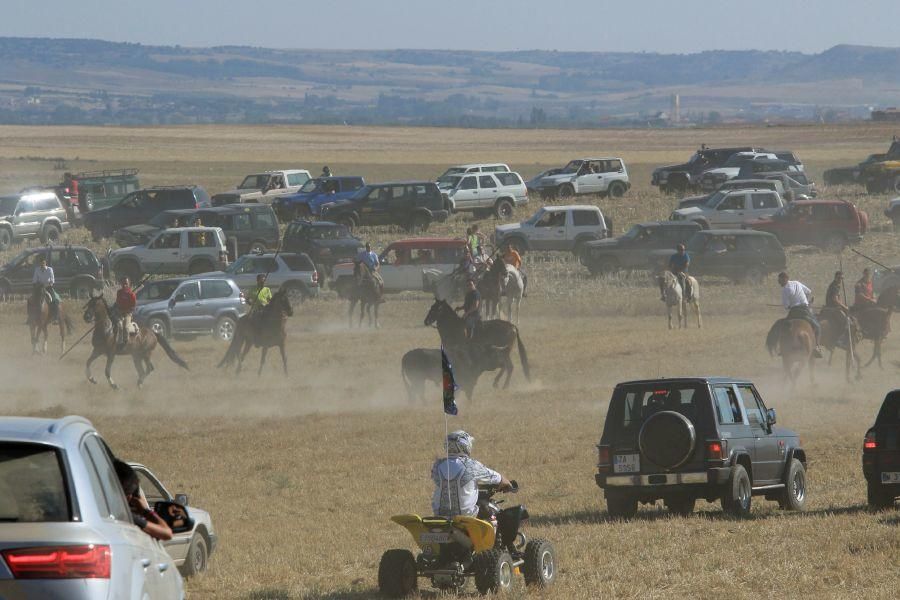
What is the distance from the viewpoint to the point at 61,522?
17.5 ft

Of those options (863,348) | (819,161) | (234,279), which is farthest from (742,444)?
(819,161)

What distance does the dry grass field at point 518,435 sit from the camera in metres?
11.4

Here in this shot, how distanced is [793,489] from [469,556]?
566 centimetres

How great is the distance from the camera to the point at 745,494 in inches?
557

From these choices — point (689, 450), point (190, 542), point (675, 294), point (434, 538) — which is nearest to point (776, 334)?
point (675, 294)

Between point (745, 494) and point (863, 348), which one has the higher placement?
point (745, 494)

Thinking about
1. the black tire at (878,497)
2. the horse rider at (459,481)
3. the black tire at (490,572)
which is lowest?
the black tire at (878,497)

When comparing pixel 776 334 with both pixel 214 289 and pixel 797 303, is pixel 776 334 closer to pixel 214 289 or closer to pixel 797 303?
pixel 797 303

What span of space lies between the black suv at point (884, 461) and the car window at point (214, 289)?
76.2 ft

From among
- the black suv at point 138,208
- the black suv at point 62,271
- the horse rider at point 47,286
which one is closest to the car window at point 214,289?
the horse rider at point 47,286

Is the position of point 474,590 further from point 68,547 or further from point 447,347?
point 447,347

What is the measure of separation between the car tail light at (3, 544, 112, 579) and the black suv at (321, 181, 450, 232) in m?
44.3

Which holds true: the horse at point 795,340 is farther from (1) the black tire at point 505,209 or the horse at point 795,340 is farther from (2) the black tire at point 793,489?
(1) the black tire at point 505,209

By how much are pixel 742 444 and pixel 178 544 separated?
5601 mm
